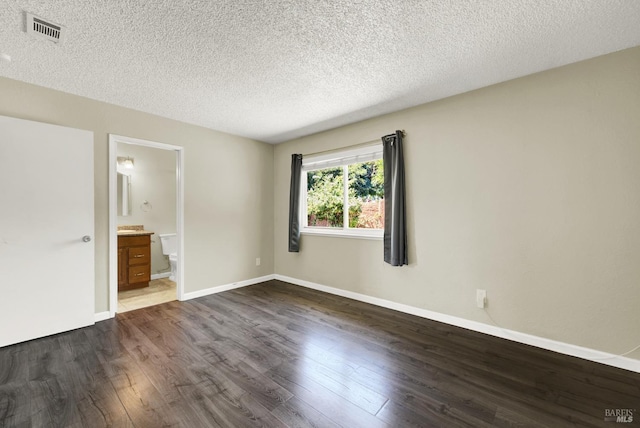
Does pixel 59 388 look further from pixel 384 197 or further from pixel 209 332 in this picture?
pixel 384 197

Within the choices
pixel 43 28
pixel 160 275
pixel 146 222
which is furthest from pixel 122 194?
pixel 43 28

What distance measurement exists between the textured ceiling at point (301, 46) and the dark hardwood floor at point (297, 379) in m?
2.41

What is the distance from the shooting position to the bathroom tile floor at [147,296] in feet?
11.2

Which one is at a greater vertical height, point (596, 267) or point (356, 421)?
point (596, 267)

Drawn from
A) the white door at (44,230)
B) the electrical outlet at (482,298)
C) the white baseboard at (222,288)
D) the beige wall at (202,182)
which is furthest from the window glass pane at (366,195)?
the white door at (44,230)

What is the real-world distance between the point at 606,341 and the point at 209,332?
11.0 ft

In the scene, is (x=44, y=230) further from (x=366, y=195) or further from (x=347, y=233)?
(x=366, y=195)

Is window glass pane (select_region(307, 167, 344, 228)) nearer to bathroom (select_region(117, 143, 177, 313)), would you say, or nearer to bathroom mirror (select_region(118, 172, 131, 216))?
bathroom (select_region(117, 143, 177, 313))

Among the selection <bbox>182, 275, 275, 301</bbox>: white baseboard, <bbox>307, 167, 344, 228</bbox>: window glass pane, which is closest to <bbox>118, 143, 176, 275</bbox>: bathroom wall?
<bbox>182, 275, 275, 301</bbox>: white baseboard

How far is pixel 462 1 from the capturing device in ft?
5.16

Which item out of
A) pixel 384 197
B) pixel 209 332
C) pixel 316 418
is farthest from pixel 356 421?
pixel 384 197

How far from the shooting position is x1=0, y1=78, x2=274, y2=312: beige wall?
2684 mm

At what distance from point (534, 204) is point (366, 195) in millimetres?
1813

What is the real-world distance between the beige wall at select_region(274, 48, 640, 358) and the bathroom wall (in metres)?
4.08
